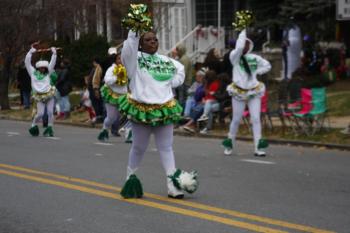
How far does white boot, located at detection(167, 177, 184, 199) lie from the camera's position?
930 cm

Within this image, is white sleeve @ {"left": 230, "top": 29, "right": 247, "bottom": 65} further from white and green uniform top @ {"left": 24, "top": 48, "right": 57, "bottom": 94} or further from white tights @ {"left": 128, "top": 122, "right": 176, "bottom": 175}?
white and green uniform top @ {"left": 24, "top": 48, "right": 57, "bottom": 94}

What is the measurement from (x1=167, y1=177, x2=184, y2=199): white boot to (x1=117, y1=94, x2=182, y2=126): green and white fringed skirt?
691 mm

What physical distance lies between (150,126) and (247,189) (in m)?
1.71

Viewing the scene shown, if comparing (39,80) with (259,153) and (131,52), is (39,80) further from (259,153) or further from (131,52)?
(131,52)

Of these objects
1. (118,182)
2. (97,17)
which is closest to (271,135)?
(118,182)

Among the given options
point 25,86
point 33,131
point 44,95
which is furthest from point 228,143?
point 25,86

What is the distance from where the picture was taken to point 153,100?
909 cm

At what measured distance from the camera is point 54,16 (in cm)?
3014

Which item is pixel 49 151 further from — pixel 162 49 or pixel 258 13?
pixel 162 49

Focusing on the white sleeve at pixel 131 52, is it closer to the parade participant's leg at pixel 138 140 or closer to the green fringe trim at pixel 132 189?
the parade participant's leg at pixel 138 140

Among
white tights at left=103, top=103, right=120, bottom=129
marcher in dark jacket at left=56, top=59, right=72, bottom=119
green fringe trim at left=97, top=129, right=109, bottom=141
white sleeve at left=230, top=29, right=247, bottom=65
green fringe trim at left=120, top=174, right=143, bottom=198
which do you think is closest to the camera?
green fringe trim at left=120, top=174, right=143, bottom=198

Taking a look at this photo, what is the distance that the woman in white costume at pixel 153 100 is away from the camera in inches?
356

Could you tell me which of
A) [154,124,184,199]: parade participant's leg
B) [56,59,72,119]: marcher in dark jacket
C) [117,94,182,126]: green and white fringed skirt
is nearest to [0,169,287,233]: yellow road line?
[154,124,184,199]: parade participant's leg

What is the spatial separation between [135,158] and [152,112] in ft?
2.18
